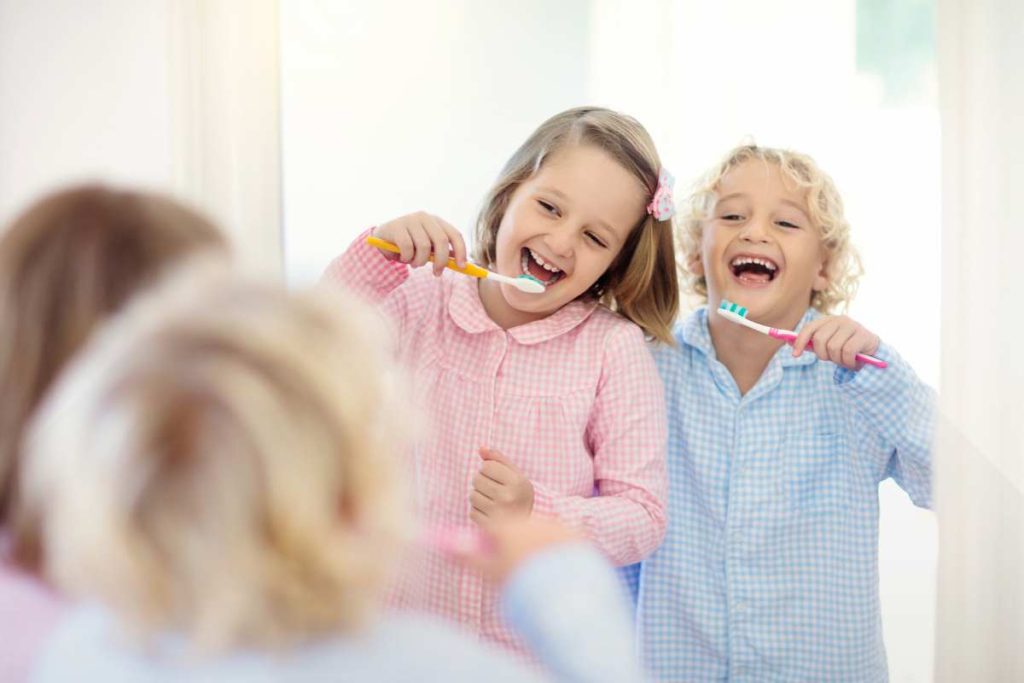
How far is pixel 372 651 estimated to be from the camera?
53 centimetres

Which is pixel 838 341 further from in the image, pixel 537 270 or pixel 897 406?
pixel 537 270

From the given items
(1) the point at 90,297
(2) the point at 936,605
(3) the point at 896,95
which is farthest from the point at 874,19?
(1) the point at 90,297

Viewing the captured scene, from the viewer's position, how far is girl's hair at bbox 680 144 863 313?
137 centimetres

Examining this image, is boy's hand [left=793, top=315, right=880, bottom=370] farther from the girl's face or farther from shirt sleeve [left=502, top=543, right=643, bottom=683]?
shirt sleeve [left=502, top=543, right=643, bottom=683]

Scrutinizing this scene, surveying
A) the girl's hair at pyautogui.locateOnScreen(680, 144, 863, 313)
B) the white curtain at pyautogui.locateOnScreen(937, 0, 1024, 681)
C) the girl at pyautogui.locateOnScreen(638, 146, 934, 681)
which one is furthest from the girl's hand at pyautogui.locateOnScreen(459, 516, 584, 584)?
the white curtain at pyautogui.locateOnScreen(937, 0, 1024, 681)

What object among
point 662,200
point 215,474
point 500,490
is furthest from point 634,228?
point 215,474

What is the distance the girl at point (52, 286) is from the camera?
0.63 metres

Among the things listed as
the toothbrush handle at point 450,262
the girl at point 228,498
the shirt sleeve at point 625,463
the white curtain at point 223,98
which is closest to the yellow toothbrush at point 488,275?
the toothbrush handle at point 450,262

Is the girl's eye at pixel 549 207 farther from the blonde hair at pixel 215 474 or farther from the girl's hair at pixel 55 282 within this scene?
the blonde hair at pixel 215 474

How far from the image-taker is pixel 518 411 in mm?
1212

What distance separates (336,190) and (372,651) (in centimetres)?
131

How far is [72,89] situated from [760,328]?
1.15 metres

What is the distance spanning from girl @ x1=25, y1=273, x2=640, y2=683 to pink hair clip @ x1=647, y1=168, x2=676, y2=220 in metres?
0.77

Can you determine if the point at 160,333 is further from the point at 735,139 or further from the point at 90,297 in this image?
the point at 735,139
